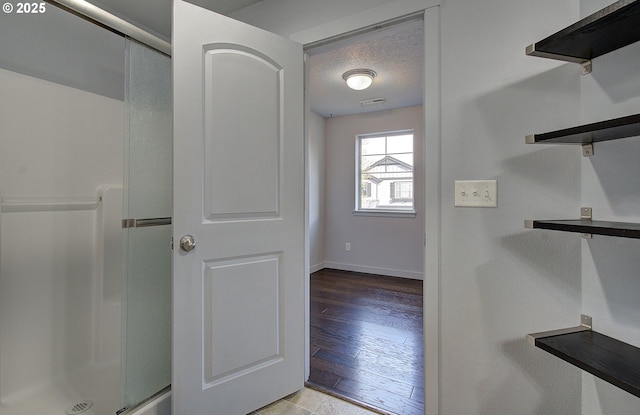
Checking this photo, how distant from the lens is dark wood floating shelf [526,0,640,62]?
79 centimetres

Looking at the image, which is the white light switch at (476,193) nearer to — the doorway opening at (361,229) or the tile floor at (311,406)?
the doorway opening at (361,229)

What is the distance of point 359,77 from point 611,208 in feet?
7.88

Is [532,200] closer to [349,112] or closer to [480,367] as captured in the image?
[480,367]

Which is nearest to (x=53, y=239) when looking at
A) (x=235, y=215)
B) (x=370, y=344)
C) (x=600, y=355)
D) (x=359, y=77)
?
(x=235, y=215)

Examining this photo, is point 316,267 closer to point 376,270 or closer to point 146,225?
point 376,270

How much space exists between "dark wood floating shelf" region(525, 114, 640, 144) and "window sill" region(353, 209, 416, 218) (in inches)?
124

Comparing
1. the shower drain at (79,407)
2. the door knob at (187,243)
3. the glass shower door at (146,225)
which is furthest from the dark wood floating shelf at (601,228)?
the shower drain at (79,407)

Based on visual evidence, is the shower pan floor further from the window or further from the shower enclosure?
the window

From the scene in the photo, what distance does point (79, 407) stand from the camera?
1475 millimetres

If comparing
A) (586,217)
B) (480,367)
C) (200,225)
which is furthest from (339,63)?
(480,367)

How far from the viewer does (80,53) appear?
5.60 feet

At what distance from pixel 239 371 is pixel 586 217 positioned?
173 cm

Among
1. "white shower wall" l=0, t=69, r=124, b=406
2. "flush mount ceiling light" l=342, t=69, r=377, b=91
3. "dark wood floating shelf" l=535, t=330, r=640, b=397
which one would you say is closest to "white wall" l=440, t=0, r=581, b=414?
"dark wood floating shelf" l=535, t=330, r=640, b=397

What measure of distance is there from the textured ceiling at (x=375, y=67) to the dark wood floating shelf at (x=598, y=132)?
3.00 ft
